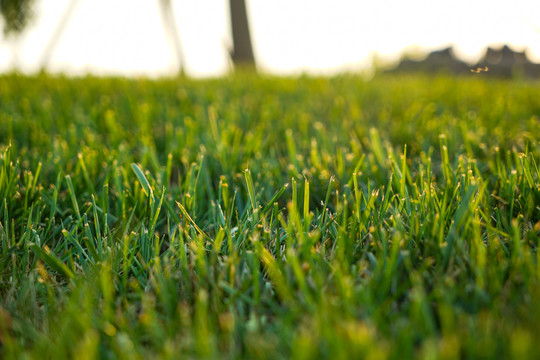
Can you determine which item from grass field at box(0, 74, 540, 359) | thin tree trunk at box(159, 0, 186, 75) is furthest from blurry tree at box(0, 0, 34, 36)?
grass field at box(0, 74, 540, 359)

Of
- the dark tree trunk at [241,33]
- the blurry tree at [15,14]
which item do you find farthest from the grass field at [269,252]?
the blurry tree at [15,14]

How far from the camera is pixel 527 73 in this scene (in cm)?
510

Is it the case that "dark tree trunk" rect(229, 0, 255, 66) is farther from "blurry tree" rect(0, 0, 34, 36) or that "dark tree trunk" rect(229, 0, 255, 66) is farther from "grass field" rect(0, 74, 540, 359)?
"grass field" rect(0, 74, 540, 359)

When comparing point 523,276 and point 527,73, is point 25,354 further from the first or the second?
point 527,73

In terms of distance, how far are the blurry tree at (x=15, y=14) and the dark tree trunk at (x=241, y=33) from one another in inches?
175

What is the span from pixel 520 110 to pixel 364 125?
108 centimetres

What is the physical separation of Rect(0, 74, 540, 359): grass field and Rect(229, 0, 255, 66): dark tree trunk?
6766mm

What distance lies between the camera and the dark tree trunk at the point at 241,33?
8609 millimetres

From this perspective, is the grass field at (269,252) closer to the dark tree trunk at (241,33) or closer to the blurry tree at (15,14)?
the dark tree trunk at (241,33)

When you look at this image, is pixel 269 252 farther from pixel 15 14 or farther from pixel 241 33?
pixel 15 14

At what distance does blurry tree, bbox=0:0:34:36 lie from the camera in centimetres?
894

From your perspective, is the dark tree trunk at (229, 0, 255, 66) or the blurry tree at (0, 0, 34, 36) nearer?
the dark tree trunk at (229, 0, 255, 66)

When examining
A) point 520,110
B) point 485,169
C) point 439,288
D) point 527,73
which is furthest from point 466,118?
point 527,73

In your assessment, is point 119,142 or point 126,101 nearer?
point 119,142
